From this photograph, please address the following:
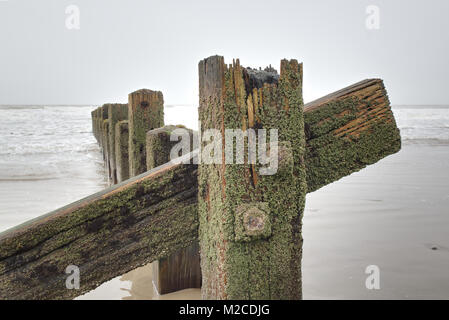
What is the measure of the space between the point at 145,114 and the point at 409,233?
3.52 m

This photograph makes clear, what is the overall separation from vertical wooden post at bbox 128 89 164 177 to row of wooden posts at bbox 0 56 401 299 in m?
2.11

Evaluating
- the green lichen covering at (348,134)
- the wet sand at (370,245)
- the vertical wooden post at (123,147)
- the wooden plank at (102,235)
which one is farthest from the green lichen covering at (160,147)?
the vertical wooden post at (123,147)

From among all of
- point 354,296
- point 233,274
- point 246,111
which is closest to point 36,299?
point 233,274

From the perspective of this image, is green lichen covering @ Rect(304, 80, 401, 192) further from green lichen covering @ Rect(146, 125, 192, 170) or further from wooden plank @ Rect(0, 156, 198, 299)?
green lichen covering @ Rect(146, 125, 192, 170)

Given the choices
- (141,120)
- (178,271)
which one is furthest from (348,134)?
(141,120)

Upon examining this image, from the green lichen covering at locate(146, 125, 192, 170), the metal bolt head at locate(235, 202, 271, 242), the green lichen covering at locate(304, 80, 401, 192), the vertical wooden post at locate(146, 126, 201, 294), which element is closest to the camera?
the metal bolt head at locate(235, 202, 271, 242)

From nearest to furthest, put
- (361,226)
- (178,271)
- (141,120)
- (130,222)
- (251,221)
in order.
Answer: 1. (251,221)
2. (130,222)
3. (178,271)
4. (141,120)
5. (361,226)

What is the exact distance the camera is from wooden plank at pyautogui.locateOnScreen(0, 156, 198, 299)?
1409 millimetres

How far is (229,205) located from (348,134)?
1.86ft

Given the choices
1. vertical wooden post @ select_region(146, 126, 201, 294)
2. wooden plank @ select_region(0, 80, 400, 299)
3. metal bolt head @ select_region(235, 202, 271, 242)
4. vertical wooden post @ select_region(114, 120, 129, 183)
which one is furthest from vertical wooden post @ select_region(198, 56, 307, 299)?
vertical wooden post @ select_region(114, 120, 129, 183)

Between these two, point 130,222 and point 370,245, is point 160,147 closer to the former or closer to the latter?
point 130,222

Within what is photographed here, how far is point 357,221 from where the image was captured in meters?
5.43

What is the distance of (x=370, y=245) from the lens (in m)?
4.54
